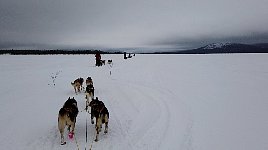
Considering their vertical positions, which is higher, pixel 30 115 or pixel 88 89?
A: pixel 88 89

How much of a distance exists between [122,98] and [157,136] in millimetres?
4414

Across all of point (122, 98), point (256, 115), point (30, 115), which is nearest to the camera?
point (256, 115)

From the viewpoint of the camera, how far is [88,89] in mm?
9172

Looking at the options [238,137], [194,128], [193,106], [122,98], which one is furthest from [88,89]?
[238,137]

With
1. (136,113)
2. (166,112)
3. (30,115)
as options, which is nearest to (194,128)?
(166,112)

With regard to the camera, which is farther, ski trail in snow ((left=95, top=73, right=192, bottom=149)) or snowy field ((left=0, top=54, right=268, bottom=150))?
ski trail in snow ((left=95, top=73, right=192, bottom=149))

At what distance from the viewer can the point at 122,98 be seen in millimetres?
10273

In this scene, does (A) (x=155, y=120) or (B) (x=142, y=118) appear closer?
(A) (x=155, y=120)

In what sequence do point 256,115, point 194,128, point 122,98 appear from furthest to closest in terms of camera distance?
1. point 122,98
2. point 256,115
3. point 194,128

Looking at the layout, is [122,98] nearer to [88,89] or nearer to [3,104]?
[88,89]

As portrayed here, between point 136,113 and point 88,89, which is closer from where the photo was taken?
point 136,113

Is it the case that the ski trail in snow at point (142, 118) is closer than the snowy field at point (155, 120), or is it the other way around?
the snowy field at point (155, 120)

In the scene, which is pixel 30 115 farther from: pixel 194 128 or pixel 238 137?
pixel 238 137

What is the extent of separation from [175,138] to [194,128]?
82cm
